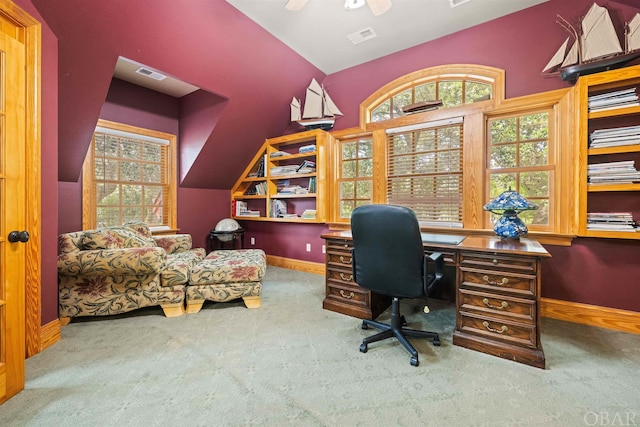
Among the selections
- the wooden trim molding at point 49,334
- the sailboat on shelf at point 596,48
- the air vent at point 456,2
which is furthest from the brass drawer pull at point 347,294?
the air vent at point 456,2

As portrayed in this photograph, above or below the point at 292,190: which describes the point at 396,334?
below

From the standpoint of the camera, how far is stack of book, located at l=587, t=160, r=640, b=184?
2.02 metres

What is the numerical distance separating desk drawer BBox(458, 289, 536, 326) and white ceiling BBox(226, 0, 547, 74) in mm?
2667

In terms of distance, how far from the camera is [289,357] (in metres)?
1.81

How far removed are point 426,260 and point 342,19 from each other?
2550 mm

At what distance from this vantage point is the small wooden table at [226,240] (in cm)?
421

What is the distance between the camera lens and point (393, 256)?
1.74 meters

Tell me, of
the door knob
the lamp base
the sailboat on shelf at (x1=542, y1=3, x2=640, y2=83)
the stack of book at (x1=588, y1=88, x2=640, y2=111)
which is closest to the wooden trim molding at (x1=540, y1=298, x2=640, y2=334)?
the lamp base

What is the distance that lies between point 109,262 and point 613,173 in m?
4.23

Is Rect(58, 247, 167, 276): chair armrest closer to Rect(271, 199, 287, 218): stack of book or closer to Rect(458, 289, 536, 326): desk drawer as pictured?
Rect(271, 199, 287, 218): stack of book

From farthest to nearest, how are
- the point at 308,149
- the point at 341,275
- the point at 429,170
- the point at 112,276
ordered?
1. the point at 308,149
2. the point at 429,170
3. the point at 341,275
4. the point at 112,276

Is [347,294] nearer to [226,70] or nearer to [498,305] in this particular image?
[498,305]

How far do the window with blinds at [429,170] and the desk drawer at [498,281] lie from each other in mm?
1055

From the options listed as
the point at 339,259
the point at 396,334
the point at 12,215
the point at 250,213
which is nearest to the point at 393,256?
the point at 396,334
